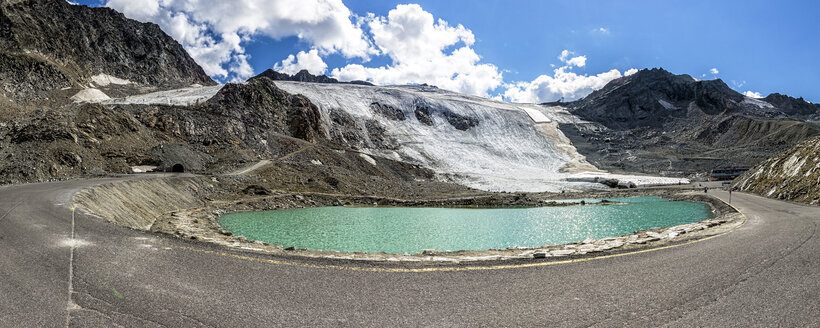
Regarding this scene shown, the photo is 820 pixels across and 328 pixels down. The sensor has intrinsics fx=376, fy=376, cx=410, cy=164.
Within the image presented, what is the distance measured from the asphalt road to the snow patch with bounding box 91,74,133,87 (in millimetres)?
122684

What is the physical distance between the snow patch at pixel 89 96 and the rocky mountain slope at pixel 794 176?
357 ft

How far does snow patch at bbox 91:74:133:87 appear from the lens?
104094 mm

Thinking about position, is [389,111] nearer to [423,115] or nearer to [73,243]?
[423,115]

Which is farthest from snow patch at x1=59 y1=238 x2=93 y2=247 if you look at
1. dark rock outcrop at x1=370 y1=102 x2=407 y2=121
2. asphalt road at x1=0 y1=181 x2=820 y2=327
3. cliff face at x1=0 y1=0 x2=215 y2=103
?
dark rock outcrop at x1=370 y1=102 x2=407 y2=121

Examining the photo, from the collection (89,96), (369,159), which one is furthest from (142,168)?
(89,96)

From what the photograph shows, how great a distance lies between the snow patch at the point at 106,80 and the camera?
10409 centimetres

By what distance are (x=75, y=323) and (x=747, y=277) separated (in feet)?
40.9

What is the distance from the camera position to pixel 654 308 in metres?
6.40

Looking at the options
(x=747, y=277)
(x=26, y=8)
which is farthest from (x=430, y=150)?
(x=26, y=8)

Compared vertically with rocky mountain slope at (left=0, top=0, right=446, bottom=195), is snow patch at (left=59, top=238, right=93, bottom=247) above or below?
below

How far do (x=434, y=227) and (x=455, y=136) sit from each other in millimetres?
92773

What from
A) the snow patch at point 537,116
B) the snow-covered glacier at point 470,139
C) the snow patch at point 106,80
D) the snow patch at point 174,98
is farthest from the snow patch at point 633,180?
the snow patch at point 106,80

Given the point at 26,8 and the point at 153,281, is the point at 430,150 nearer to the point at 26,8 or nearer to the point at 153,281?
the point at 153,281

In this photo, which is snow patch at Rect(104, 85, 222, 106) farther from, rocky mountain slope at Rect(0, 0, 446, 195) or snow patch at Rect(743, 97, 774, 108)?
snow patch at Rect(743, 97, 774, 108)
